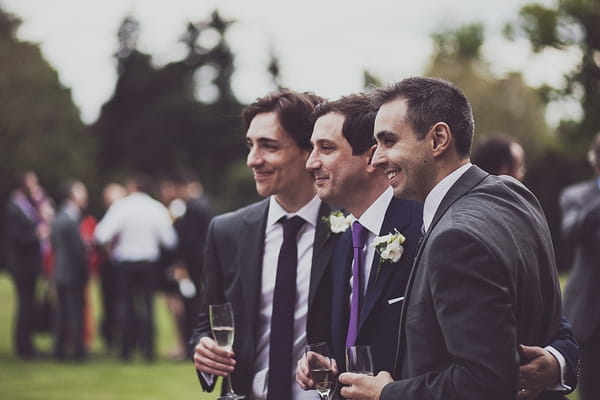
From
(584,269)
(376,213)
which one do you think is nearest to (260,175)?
(376,213)

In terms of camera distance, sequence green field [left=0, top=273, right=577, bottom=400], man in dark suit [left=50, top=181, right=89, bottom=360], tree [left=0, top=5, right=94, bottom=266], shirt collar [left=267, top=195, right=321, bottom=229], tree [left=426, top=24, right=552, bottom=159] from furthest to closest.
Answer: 1. tree [left=0, top=5, right=94, bottom=266]
2. tree [left=426, top=24, right=552, bottom=159]
3. man in dark suit [left=50, top=181, right=89, bottom=360]
4. green field [left=0, top=273, right=577, bottom=400]
5. shirt collar [left=267, top=195, right=321, bottom=229]

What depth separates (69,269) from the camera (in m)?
12.4

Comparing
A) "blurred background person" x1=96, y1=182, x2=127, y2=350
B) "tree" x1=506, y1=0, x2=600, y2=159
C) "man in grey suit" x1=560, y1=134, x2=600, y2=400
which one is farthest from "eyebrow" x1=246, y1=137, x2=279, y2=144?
"tree" x1=506, y1=0, x2=600, y2=159

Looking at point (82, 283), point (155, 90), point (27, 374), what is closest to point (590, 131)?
point (82, 283)

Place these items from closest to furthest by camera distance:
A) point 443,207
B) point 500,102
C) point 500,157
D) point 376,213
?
1. point 443,207
2. point 376,213
3. point 500,157
4. point 500,102

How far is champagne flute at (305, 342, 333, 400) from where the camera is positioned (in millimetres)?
3104

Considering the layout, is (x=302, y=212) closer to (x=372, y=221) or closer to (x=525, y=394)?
(x=372, y=221)

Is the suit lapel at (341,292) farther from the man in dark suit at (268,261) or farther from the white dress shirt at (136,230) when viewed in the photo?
the white dress shirt at (136,230)

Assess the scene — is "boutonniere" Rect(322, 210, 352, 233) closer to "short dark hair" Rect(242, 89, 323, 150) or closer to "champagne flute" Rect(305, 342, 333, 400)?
"short dark hair" Rect(242, 89, 323, 150)

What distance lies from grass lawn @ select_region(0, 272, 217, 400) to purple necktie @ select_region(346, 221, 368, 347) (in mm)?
5946

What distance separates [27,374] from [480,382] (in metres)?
9.51

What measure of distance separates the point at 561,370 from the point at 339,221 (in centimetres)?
132

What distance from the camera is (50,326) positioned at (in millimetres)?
13414

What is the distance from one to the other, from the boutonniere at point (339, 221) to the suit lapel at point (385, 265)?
311 mm
